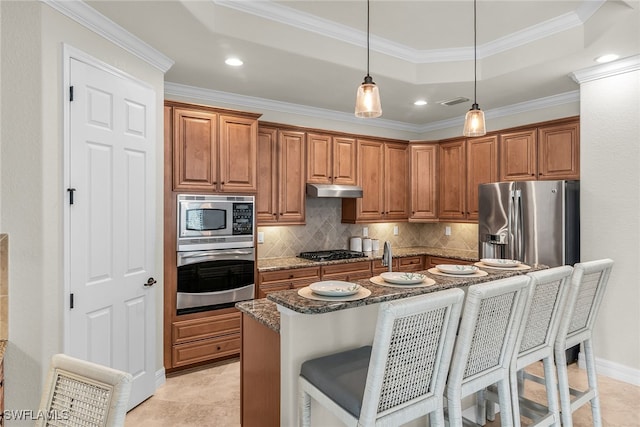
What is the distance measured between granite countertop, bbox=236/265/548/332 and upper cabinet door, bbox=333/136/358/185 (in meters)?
2.38

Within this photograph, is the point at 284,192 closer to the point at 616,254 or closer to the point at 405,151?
the point at 405,151

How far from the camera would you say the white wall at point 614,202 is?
10.5ft

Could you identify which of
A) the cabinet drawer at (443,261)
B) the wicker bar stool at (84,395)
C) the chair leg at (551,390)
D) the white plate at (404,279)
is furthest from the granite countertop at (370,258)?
the wicker bar stool at (84,395)

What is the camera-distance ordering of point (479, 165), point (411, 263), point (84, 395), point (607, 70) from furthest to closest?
1. point (411, 263)
2. point (479, 165)
3. point (607, 70)
4. point (84, 395)

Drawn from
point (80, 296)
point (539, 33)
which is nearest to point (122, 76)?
point (80, 296)

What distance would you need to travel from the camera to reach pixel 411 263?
4.89 metres

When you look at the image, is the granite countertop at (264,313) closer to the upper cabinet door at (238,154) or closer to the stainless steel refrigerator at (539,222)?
the upper cabinet door at (238,154)

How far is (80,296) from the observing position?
2346 millimetres

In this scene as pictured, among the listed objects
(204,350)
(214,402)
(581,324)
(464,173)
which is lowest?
(214,402)

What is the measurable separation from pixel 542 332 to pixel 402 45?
258 centimetres

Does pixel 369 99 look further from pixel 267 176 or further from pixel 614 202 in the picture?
pixel 614 202

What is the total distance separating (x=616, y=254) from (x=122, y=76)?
426 centimetres

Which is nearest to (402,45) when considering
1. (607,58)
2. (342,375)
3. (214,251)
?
(607,58)

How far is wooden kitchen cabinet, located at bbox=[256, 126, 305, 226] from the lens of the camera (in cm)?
408
